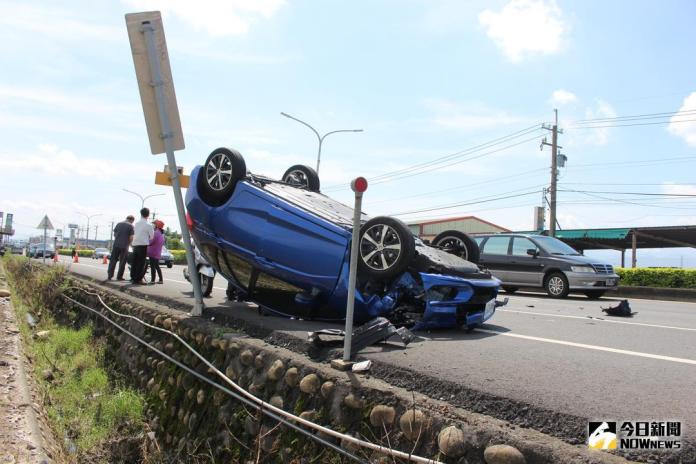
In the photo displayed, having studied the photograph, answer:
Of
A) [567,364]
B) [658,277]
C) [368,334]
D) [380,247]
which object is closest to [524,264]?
[658,277]

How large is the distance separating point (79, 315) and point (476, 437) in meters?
9.65

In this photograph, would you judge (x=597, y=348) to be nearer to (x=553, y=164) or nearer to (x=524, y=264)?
(x=524, y=264)

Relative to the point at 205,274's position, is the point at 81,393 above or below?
below

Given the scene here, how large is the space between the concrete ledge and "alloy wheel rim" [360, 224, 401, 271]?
47.5 feet

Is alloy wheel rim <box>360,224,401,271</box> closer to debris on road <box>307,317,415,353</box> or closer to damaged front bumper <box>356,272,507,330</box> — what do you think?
damaged front bumper <box>356,272,507,330</box>

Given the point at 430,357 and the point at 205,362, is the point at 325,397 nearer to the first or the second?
the point at 430,357

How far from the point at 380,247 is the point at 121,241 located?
8.37 metres

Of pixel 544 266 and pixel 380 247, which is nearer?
pixel 380 247

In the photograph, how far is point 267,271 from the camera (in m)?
5.68

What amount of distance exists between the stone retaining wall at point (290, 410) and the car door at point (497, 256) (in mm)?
10039

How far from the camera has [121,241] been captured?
1141 centimetres

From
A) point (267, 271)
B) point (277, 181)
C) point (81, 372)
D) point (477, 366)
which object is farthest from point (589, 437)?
point (81, 372)

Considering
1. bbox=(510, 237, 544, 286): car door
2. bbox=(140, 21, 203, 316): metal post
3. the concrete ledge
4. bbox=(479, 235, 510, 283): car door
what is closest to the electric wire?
bbox=(140, 21, 203, 316): metal post

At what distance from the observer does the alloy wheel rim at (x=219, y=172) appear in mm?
6078
